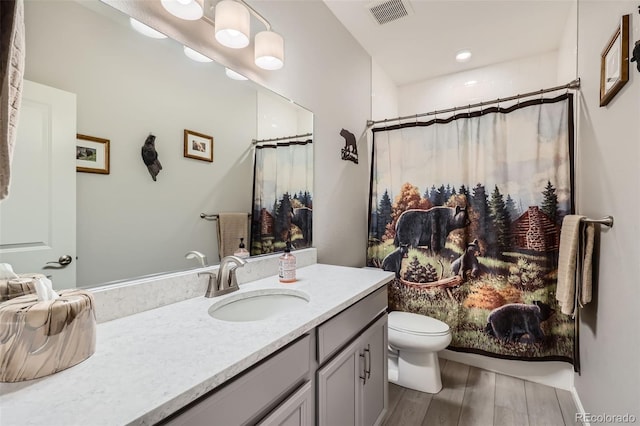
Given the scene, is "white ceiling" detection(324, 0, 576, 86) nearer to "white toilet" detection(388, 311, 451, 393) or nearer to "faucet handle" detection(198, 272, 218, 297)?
"faucet handle" detection(198, 272, 218, 297)

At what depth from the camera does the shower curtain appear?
1.47m

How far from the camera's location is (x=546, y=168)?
74.1 inches

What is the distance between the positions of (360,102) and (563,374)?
8.11 feet

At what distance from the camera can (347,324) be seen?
1.14 m

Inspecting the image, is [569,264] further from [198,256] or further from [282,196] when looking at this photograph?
[198,256]

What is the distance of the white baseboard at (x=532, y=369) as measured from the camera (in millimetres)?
1880

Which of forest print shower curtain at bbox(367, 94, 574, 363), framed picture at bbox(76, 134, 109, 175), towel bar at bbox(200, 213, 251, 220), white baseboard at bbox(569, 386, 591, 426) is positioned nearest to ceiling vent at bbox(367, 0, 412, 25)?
forest print shower curtain at bbox(367, 94, 574, 363)

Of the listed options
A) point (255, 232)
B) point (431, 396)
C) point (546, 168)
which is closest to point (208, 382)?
point (255, 232)

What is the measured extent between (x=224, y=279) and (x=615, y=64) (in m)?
1.85

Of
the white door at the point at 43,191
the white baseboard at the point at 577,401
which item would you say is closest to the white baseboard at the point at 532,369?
the white baseboard at the point at 577,401

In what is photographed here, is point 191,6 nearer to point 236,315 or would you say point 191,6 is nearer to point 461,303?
point 236,315

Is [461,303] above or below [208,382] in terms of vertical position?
below

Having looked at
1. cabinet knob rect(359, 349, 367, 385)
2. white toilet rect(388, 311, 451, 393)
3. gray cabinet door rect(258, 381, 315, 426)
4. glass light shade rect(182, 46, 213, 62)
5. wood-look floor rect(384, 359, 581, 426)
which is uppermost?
glass light shade rect(182, 46, 213, 62)

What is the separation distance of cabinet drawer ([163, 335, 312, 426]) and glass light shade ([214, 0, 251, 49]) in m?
1.24
